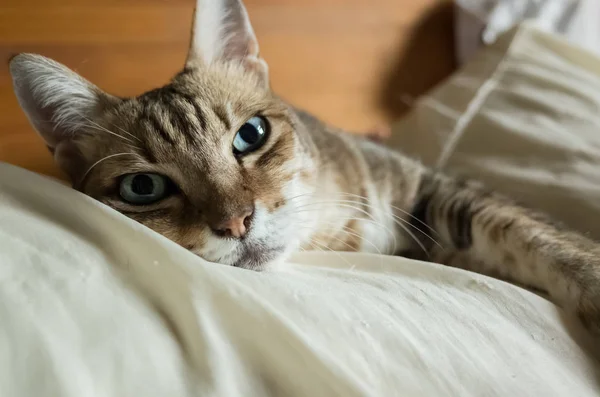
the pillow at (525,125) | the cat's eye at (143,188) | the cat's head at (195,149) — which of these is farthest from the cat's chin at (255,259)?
the pillow at (525,125)

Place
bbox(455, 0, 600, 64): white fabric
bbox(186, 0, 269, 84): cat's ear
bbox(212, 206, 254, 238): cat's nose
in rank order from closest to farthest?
bbox(212, 206, 254, 238): cat's nose < bbox(186, 0, 269, 84): cat's ear < bbox(455, 0, 600, 64): white fabric

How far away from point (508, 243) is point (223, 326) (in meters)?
0.64

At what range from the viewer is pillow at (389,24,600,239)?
1.19 meters

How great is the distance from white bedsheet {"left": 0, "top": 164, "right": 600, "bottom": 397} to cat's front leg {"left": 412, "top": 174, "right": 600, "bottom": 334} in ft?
0.35

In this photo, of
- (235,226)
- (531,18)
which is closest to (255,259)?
(235,226)

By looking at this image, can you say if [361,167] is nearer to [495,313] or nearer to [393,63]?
[495,313]

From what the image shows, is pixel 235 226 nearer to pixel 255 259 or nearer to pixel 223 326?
pixel 255 259

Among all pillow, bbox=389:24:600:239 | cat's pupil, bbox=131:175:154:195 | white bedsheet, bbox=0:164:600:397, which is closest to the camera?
white bedsheet, bbox=0:164:600:397

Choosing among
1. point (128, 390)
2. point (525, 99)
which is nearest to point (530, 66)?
point (525, 99)

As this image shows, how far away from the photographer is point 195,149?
897mm

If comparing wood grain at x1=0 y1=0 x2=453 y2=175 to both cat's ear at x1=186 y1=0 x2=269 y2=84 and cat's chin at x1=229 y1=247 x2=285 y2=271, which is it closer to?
cat's ear at x1=186 y1=0 x2=269 y2=84

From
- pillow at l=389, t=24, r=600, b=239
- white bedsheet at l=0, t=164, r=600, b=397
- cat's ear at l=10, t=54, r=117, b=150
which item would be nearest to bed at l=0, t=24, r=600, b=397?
white bedsheet at l=0, t=164, r=600, b=397

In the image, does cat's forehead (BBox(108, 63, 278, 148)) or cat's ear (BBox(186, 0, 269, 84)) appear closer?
cat's forehead (BBox(108, 63, 278, 148))

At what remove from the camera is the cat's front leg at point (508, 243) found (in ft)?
2.91
